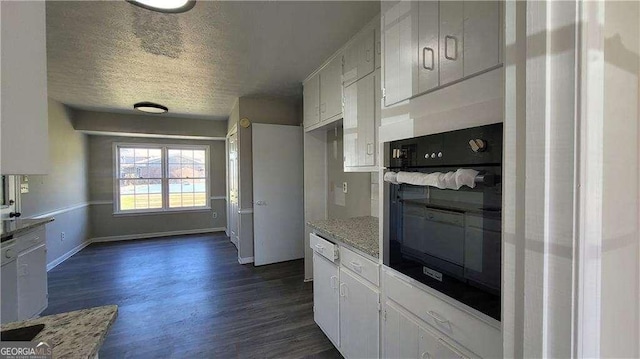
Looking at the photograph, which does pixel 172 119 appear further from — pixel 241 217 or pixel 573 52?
pixel 573 52

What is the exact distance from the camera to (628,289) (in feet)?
1.81

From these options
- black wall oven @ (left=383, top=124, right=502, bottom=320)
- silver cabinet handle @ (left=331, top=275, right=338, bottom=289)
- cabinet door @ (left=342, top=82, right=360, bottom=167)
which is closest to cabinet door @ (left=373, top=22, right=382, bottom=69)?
cabinet door @ (left=342, top=82, right=360, bottom=167)

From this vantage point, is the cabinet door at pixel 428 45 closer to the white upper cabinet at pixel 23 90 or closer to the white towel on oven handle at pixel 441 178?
the white towel on oven handle at pixel 441 178

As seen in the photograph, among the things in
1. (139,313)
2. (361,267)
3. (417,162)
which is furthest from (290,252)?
(417,162)

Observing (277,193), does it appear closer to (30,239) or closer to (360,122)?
(360,122)

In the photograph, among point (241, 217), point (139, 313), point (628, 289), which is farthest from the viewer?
point (241, 217)

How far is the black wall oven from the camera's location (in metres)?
0.90

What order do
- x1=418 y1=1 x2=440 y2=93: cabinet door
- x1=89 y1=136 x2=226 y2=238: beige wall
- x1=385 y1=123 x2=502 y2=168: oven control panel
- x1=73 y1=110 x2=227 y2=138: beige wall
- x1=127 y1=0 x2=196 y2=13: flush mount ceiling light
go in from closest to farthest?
1. x1=385 y1=123 x2=502 y2=168: oven control panel
2. x1=418 y1=1 x2=440 y2=93: cabinet door
3. x1=127 y1=0 x2=196 y2=13: flush mount ceiling light
4. x1=73 y1=110 x2=227 y2=138: beige wall
5. x1=89 y1=136 x2=226 y2=238: beige wall

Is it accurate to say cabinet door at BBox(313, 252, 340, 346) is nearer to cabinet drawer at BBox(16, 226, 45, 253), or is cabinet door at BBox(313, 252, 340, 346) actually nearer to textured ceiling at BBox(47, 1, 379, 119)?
textured ceiling at BBox(47, 1, 379, 119)

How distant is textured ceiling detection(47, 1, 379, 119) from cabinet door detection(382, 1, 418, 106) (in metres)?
0.56

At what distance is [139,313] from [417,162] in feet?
9.79

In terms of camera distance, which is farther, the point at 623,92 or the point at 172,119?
the point at 172,119

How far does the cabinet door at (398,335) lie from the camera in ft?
4.17

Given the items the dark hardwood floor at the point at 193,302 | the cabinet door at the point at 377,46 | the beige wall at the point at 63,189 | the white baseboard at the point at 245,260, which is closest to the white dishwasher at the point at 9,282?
the dark hardwood floor at the point at 193,302
